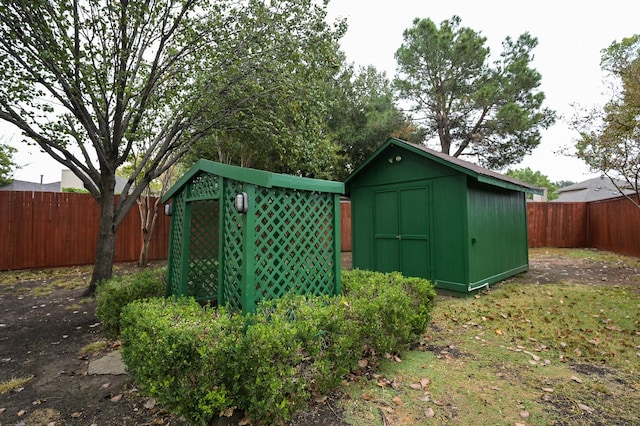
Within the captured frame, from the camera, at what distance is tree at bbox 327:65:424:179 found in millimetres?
12203

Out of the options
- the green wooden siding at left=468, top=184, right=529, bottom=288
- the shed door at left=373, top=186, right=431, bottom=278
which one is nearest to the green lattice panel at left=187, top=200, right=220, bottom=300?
the shed door at left=373, top=186, right=431, bottom=278

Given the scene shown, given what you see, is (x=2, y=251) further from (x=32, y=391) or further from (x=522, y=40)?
(x=522, y=40)

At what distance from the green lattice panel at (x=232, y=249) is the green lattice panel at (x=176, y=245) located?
1.04m

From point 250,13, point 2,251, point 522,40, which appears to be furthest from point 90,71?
point 522,40

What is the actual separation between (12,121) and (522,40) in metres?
15.9

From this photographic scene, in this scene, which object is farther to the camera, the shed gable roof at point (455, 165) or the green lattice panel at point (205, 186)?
the shed gable roof at point (455, 165)

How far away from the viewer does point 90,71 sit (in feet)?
13.8

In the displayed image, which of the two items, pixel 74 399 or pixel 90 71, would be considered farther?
pixel 90 71

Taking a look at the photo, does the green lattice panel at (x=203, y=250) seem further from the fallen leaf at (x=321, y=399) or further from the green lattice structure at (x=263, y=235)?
the fallen leaf at (x=321, y=399)

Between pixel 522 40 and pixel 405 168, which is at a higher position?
pixel 522 40

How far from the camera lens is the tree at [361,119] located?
12203 mm

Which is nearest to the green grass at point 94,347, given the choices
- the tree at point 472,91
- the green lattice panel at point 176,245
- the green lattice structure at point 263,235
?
the green lattice panel at point 176,245

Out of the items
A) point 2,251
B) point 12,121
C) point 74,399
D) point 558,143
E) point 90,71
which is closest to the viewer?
point 74,399

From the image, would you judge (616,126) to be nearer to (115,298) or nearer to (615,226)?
(615,226)
